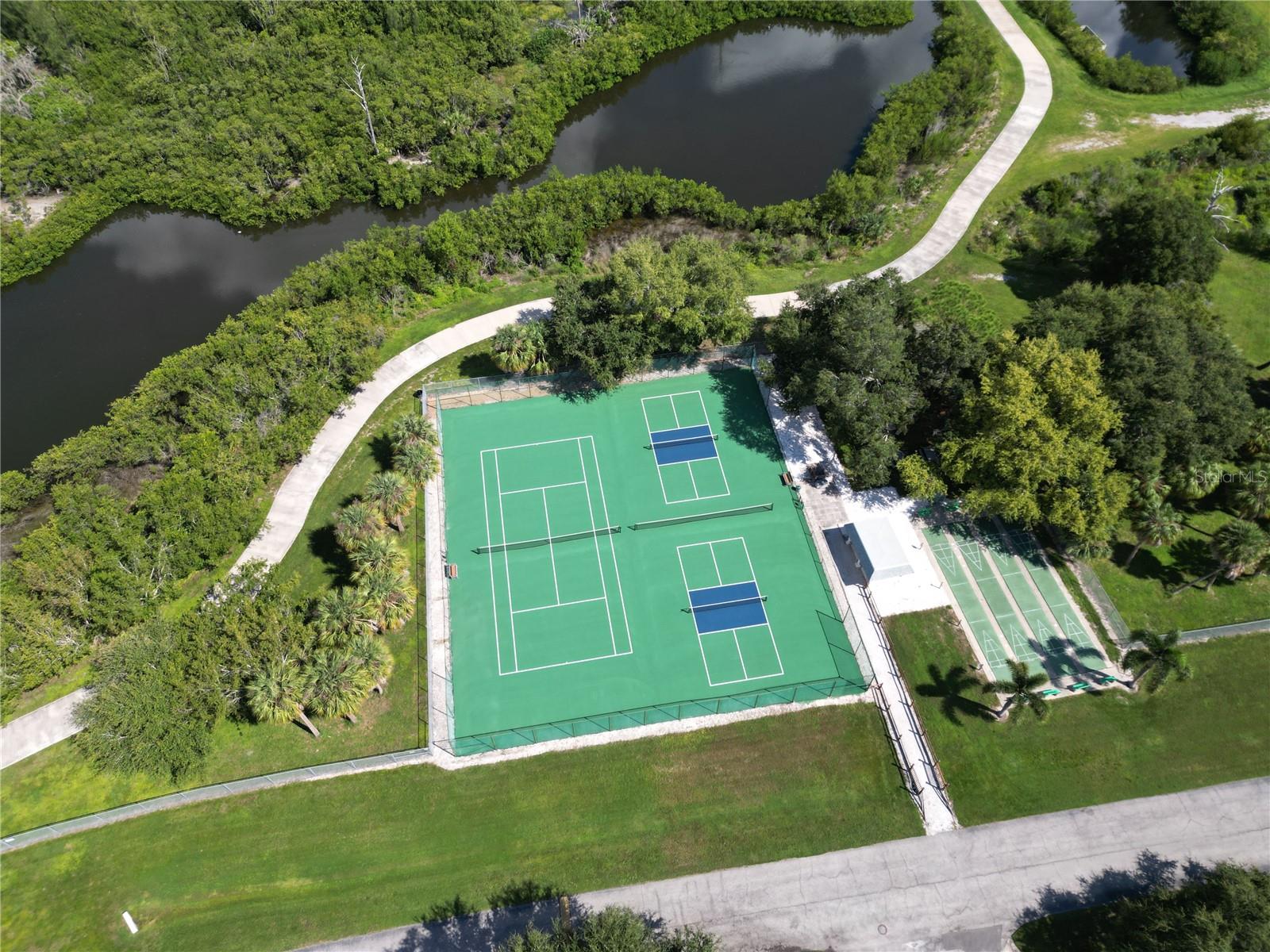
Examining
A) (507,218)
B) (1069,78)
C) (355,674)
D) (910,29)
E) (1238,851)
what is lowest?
(1238,851)

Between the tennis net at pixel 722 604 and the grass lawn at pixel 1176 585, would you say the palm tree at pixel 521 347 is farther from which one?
the grass lawn at pixel 1176 585

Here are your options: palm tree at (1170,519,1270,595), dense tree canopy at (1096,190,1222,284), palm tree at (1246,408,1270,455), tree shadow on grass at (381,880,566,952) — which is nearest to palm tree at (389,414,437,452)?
tree shadow on grass at (381,880,566,952)

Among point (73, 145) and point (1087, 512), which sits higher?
point (73, 145)

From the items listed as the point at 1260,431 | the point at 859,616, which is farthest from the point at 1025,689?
the point at 1260,431

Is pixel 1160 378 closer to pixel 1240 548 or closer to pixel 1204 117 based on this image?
pixel 1240 548

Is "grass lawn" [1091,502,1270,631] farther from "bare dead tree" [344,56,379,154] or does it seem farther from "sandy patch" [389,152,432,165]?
"bare dead tree" [344,56,379,154]

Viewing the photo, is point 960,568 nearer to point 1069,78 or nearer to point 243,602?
point 243,602

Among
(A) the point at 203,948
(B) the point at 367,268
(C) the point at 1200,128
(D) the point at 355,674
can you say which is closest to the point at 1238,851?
(D) the point at 355,674

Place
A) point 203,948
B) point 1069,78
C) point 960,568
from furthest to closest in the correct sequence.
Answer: point 1069,78
point 960,568
point 203,948
